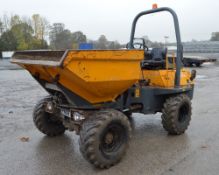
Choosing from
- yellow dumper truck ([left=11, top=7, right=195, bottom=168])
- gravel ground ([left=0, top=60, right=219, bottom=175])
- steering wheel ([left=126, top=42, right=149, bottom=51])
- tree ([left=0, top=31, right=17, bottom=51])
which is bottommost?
tree ([left=0, top=31, right=17, bottom=51])

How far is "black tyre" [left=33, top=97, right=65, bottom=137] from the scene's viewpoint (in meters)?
5.77

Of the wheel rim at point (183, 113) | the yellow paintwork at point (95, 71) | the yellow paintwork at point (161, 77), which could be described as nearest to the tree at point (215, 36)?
the wheel rim at point (183, 113)

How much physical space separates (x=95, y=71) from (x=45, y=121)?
81.2 inches

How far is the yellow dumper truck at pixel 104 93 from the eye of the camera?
14.0ft

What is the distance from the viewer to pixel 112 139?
4.82 m

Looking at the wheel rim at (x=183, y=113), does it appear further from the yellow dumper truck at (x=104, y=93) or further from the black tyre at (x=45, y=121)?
the black tyre at (x=45, y=121)

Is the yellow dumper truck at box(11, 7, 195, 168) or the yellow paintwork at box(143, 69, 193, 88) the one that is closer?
the yellow dumper truck at box(11, 7, 195, 168)

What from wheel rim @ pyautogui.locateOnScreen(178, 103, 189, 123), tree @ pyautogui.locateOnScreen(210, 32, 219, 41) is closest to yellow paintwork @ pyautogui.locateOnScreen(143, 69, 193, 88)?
wheel rim @ pyautogui.locateOnScreen(178, 103, 189, 123)

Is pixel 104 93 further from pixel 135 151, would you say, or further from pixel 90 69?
pixel 135 151

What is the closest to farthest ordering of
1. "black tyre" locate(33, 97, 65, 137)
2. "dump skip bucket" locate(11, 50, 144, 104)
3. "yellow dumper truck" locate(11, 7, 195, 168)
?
"dump skip bucket" locate(11, 50, 144, 104) → "yellow dumper truck" locate(11, 7, 195, 168) → "black tyre" locate(33, 97, 65, 137)

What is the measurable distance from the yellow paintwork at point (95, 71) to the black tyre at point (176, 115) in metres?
1.26

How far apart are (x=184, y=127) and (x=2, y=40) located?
196 feet

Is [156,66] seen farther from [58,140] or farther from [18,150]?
[18,150]

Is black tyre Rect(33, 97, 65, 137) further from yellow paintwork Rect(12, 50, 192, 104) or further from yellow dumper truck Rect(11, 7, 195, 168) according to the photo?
yellow paintwork Rect(12, 50, 192, 104)
